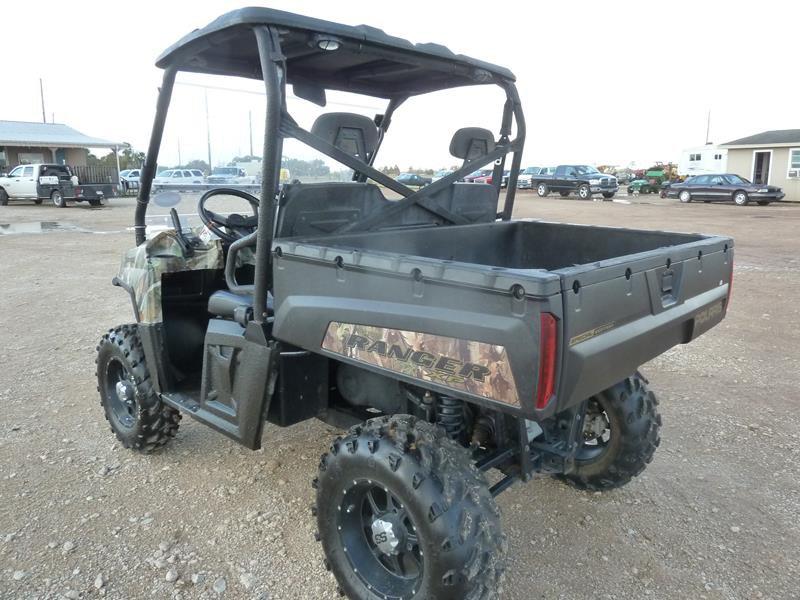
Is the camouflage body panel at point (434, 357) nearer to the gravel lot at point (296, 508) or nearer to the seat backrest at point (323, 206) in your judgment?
the seat backrest at point (323, 206)

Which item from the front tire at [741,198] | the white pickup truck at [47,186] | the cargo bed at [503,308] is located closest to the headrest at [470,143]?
the cargo bed at [503,308]

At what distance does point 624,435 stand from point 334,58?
238 centimetres

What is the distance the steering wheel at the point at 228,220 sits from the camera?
11.9 ft

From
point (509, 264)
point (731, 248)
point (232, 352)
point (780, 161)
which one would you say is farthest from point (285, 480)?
point (780, 161)

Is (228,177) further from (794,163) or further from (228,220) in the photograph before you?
(794,163)

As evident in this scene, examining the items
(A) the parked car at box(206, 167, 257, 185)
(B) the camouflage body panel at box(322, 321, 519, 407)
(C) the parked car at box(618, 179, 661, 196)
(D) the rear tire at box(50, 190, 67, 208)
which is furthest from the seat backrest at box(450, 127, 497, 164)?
(C) the parked car at box(618, 179, 661, 196)

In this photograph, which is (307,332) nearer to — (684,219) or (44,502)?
(44,502)

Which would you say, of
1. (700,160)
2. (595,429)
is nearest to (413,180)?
(595,429)

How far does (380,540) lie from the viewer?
8.02ft

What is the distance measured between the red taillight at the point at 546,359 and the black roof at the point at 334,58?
5.08ft

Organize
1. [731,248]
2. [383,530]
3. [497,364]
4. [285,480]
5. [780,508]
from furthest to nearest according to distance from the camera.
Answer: [285,480]
[780,508]
[731,248]
[383,530]
[497,364]

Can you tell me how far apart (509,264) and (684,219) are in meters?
17.8

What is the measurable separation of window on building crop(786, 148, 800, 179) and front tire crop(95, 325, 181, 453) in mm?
32428

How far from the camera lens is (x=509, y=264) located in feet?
12.5
